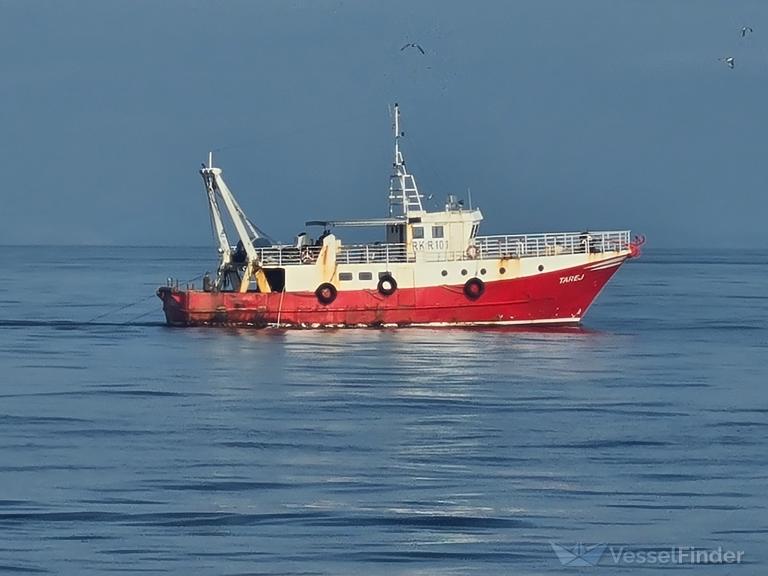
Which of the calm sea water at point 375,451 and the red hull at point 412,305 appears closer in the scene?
the calm sea water at point 375,451

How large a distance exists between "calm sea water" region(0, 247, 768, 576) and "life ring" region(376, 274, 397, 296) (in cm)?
171

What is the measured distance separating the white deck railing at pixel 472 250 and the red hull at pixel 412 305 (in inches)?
44.7

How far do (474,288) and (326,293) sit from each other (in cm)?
576

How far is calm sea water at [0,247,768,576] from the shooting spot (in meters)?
25.0

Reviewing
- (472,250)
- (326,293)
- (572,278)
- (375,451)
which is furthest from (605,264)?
(375,451)

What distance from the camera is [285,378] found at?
161ft

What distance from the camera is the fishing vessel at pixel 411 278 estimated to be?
203ft

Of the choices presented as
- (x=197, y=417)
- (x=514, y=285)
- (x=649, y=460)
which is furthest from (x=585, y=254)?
(x=649, y=460)

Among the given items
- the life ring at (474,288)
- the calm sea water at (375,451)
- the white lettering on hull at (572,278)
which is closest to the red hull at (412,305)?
the white lettering on hull at (572,278)

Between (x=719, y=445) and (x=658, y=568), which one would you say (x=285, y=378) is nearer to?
(x=719, y=445)

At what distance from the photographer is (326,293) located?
6216 cm

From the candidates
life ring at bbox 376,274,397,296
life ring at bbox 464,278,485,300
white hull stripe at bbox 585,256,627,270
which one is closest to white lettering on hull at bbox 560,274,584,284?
white hull stripe at bbox 585,256,627,270

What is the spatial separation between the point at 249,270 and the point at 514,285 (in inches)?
411

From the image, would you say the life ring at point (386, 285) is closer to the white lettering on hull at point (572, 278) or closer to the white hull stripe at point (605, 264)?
the white lettering on hull at point (572, 278)
